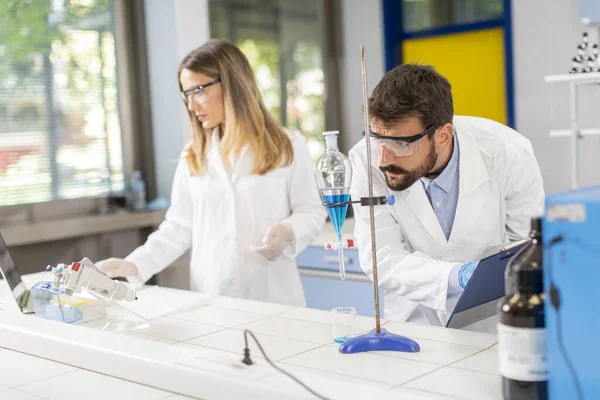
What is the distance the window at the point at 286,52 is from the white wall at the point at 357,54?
18 cm

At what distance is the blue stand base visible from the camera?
4.85 ft

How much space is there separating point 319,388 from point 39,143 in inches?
133

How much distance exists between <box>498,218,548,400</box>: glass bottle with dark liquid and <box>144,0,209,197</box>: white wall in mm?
3556

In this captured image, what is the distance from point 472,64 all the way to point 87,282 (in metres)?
3.84

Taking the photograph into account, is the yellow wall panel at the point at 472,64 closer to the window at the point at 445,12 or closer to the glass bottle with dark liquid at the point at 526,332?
the window at the point at 445,12

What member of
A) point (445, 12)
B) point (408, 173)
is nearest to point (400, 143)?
point (408, 173)

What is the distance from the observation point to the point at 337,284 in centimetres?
373

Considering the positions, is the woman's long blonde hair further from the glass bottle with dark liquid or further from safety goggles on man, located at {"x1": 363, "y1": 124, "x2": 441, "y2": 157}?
the glass bottle with dark liquid

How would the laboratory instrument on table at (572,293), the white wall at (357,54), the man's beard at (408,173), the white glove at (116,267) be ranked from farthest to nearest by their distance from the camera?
the white wall at (357,54), the white glove at (116,267), the man's beard at (408,173), the laboratory instrument on table at (572,293)

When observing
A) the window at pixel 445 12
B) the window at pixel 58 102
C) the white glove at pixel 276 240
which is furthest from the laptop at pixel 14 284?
the window at pixel 445 12

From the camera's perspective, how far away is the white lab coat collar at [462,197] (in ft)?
6.79

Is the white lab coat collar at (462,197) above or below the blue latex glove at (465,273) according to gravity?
above

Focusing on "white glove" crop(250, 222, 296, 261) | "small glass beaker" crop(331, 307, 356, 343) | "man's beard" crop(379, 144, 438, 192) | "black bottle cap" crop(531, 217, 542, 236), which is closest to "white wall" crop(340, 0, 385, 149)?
"white glove" crop(250, 222, 296, 261)

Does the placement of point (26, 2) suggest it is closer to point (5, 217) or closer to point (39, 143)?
point (39, 143)
